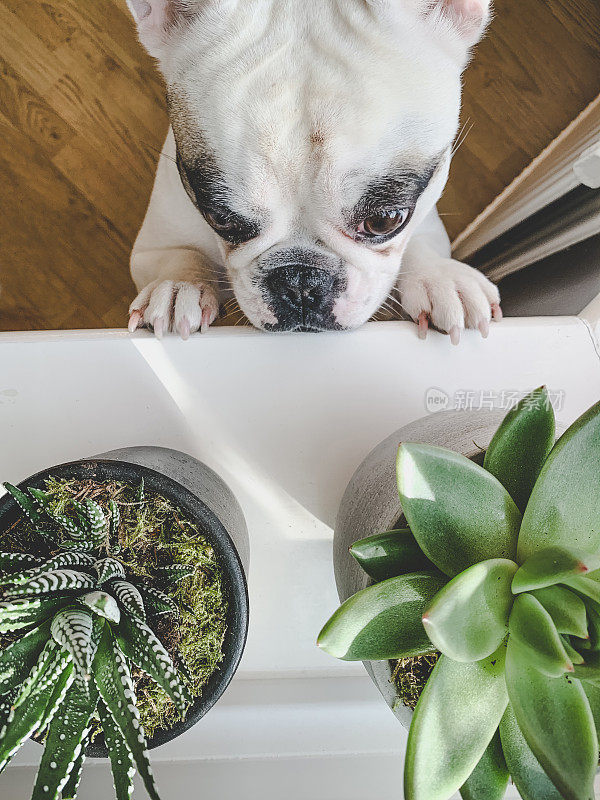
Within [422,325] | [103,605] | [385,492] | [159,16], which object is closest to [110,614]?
[103,605]

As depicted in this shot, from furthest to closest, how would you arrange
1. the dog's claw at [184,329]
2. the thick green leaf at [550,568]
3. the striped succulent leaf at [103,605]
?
1. the dog's claw at [184,329]
2. the striped succulent leaf at [103,605]
3. the thick green leaf at [550,568]

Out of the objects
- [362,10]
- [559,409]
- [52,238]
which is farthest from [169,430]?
[52,238]

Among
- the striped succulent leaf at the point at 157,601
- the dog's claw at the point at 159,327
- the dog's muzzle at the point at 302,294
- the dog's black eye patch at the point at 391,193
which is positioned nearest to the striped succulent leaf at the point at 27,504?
the striped succulent leaf at the point at 157,601

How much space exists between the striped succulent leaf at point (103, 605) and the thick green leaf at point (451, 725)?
224 millimetres

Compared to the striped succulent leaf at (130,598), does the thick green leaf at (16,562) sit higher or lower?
higher

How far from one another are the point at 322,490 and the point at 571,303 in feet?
1.75

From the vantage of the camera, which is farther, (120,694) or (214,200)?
(214,200)

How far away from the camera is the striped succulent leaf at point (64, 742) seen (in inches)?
18.4

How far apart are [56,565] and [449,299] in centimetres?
50

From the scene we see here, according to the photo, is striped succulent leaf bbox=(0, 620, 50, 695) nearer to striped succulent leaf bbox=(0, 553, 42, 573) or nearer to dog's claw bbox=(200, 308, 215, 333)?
striped succulent leaf bbox=(0, 553, 42, 573)

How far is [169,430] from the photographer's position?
73cm

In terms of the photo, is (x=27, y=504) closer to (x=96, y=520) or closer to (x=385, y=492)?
(x=96, y=520)

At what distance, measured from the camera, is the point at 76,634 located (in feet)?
1.53

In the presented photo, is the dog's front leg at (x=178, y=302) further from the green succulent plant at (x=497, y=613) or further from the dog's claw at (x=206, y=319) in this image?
the green succulent plant at (x=497, y=613)
